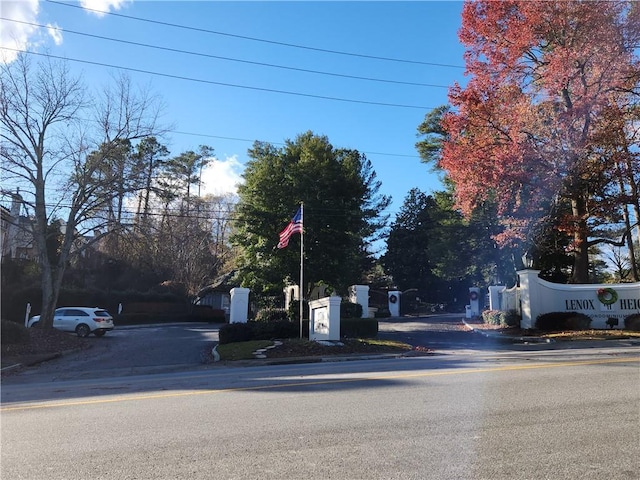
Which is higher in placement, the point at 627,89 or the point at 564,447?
the point at 627,89

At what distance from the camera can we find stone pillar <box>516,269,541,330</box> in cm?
2556

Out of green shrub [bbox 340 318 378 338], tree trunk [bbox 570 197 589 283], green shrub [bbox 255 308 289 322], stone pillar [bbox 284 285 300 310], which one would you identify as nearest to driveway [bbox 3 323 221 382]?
green shrub [bbox 255 308 289 322]

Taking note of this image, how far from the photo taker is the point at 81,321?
91.2 ft

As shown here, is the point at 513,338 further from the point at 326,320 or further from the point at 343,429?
the point at 343,429

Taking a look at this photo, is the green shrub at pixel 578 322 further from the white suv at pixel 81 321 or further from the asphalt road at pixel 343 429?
the white suv at pixel 81 321

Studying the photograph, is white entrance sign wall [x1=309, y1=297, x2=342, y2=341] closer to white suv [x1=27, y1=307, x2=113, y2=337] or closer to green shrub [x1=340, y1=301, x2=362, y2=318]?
Answer: green shrub [x1=340, y1=301, x2=362, y2=318]

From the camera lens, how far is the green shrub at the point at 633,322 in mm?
22703

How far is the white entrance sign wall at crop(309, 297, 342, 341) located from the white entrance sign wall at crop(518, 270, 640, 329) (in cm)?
1085

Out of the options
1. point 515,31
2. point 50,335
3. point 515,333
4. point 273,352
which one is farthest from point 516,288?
point 50,335

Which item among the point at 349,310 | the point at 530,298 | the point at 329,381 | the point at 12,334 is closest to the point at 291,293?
the point at 349,310

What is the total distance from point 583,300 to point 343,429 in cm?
2269

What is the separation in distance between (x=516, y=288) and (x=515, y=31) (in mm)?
13428

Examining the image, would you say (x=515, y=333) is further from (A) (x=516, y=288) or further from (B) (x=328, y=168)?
(B) (x=328, y=168)

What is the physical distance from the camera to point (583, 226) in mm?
25406
